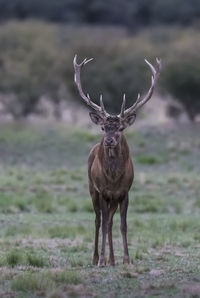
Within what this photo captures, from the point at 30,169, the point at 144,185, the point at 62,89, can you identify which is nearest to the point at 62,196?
the point at 144,185

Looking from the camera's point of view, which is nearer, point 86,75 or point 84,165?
point 84,165

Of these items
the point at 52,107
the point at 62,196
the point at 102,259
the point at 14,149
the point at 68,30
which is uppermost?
the point at 68,30

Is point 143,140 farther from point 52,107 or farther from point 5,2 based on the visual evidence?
point 5,2

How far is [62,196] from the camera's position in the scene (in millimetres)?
24672

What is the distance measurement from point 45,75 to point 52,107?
1503 millimetres

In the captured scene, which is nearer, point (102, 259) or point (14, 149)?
point (102, 259)

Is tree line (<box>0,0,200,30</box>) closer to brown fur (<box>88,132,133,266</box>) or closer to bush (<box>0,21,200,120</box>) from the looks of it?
Answer: bush (<box>0,21,200,120</box>)

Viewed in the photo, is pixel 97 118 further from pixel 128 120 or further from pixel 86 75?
pixel 86 75

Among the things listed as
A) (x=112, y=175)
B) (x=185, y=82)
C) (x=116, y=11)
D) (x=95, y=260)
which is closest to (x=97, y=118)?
(x=112, y=175)

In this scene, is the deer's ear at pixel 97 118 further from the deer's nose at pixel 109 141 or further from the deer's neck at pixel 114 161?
the deer's nose at pixel 109 141

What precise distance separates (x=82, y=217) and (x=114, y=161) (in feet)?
23.2

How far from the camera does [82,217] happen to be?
2097 cm

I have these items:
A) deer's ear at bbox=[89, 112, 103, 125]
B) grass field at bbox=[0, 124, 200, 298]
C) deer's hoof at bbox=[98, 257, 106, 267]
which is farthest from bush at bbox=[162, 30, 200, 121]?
deer's hoof at bbox=[98, 257, 106, 267]

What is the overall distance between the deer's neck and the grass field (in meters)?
1.25
